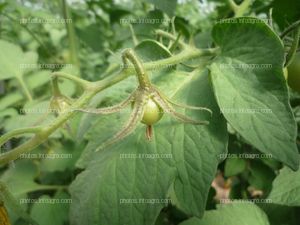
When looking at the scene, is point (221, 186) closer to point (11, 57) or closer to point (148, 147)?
point (11, 57)

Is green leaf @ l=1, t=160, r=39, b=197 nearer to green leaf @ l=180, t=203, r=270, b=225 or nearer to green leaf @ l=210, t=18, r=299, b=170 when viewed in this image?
green leaf @ l=180, t=203, r=270, b=225

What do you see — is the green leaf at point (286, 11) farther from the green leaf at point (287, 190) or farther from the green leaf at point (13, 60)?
the green leaf at point (13, 60)

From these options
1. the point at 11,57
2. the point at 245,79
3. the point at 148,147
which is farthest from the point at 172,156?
the point at 11,57

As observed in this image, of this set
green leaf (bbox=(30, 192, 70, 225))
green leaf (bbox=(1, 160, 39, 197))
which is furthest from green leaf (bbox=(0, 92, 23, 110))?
green leaf (bbox=(30, 192, 70, 225))

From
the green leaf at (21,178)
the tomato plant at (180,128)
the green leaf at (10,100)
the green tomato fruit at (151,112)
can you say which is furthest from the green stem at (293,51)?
the green leaf at (10,100)

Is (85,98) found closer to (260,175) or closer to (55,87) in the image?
(55,87)

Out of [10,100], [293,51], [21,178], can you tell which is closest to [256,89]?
[293,51]

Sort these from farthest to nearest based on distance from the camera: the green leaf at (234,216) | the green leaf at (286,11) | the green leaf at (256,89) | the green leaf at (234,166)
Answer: the green leaf at (234,166)
the green leaf at (286,11)
the green leaf at (234,216)
the green leaf at (256,89)
